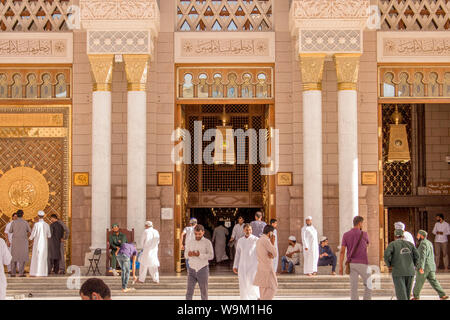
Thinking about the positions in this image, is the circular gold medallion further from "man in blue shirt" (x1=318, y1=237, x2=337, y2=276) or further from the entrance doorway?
"man in blue shirt" (x1=318, y1=237, x2=337, y2=276)

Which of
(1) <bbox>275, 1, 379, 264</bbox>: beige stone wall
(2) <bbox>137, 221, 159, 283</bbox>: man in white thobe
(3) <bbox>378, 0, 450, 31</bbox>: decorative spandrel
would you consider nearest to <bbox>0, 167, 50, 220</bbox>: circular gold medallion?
(2) <bbox>137, 221, 159, 283</bbox>: man in white thobe

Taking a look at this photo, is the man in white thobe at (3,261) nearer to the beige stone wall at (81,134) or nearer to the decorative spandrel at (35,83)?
the beige stone wall at (81,134)

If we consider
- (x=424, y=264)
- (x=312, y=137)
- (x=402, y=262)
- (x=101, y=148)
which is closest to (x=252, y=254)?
(x=402, y=262)

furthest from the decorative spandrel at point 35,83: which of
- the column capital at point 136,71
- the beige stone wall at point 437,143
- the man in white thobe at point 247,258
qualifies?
the beige stone wall at point 437,143

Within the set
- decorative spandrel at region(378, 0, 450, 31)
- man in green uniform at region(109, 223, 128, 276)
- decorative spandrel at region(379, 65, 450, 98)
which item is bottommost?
man in green uniform at region(109, 223, 128, 276)

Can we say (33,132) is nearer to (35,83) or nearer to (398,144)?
(35,83)

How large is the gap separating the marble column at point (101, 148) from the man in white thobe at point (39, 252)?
38.1 inches

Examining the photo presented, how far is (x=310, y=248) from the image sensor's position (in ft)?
45.0

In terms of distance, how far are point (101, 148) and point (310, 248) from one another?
4.70m

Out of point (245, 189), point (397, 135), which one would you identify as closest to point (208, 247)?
point (245, 189)

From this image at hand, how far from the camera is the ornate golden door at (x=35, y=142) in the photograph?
15.2 meters

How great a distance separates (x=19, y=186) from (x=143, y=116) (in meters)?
3.40

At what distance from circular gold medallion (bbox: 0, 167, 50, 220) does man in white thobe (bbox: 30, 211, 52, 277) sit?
152 centimetres

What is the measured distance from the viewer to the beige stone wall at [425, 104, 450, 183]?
1959 centimetres
